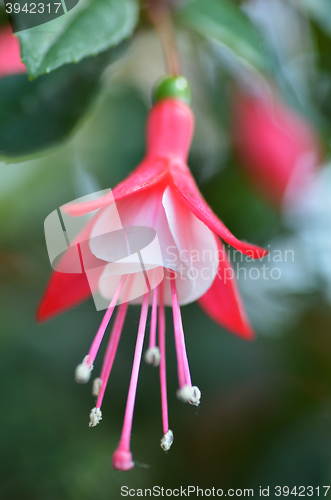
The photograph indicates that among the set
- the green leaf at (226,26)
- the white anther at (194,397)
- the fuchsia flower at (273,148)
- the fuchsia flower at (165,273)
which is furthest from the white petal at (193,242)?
the fuchsia flower at (273,148)

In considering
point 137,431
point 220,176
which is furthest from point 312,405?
point 220,176

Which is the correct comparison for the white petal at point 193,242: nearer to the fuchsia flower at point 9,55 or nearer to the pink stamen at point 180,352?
the pink stamen at point 180,352

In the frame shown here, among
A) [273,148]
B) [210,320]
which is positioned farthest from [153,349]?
[273,148]

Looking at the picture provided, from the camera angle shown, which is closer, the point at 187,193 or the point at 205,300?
the point at 187,193

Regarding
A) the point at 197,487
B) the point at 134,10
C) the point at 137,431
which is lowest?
the point at 197,487

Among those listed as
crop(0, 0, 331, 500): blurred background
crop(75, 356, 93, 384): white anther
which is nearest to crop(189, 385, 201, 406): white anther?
crop(75, 356, 93, 384): white anther

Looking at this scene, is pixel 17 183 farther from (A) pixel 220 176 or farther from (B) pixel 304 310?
(B) pixel 304 310

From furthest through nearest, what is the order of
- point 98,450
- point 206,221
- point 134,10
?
point 98,450 < point 134,10 < point 206,221
